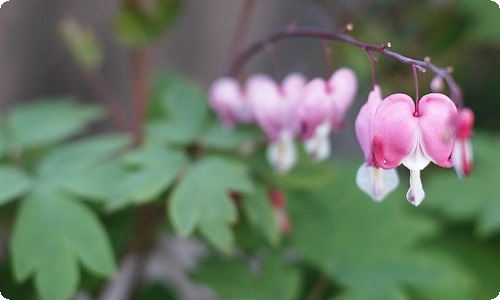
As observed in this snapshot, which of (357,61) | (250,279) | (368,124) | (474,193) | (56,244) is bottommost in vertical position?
(56,244)

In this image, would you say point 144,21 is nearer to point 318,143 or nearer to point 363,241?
point 318,143

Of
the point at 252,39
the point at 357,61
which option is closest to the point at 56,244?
the point at 357,61

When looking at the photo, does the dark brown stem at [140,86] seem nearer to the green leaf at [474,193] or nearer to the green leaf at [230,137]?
the green leaf at [230,137]

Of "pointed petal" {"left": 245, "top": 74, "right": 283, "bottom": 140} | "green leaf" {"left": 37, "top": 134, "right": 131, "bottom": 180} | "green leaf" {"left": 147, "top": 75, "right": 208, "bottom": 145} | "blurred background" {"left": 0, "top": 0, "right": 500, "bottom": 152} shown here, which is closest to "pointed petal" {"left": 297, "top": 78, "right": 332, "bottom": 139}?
"pointed petal" {"left": 245, "top": 74, "right": 283, "bottom": 140}

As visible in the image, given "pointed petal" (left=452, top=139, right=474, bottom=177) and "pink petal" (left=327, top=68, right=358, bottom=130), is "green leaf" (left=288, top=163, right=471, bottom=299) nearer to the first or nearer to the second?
"pink petal" (left=327, top=68, right=358, bottom=130)

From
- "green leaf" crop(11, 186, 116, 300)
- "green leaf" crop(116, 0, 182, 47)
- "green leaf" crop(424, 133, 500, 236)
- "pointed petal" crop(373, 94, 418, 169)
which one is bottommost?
"green leaf" crop(11, 186, 116, 300)

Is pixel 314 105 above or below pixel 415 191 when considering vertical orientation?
above
